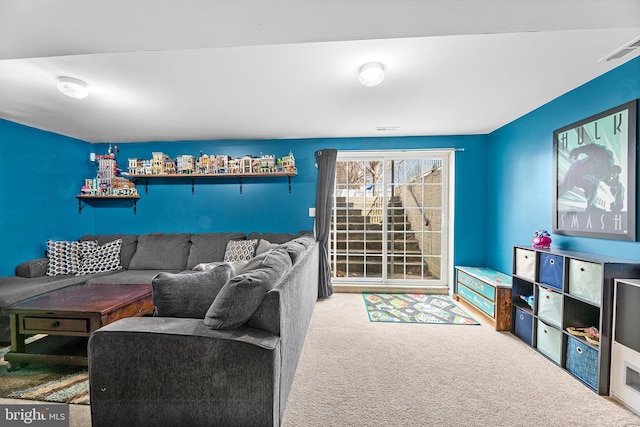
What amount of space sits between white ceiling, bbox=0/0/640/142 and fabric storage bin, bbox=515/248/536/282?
1.49 m

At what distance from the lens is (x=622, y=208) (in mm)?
1929

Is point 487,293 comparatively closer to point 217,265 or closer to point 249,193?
point 217,265

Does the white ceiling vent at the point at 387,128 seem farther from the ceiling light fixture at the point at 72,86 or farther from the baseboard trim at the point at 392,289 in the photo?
the ceiling light fixture at the point at 72,86

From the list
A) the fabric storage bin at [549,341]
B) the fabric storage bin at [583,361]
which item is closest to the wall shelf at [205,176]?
the fabric storage bin at [549,341]

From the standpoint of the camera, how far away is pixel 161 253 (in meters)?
3.66

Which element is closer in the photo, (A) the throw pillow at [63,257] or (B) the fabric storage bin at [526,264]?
(B) the fabric storage bin at [526,264]

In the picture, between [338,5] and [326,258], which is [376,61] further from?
[326,258]

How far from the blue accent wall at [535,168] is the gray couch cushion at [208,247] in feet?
11.5

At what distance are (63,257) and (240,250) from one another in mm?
2130

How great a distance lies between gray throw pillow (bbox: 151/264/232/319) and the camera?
5.14 feet

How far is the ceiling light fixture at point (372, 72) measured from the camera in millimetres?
1952

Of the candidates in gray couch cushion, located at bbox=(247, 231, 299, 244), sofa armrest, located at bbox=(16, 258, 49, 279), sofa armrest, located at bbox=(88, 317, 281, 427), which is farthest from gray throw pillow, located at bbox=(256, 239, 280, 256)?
sofa armrest, located at bbox=(16, 258, 49, 279)

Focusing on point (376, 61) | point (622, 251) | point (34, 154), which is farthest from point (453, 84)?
point (34, 154)

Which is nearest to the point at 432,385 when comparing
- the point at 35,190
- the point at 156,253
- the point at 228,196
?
the point at 228,196
